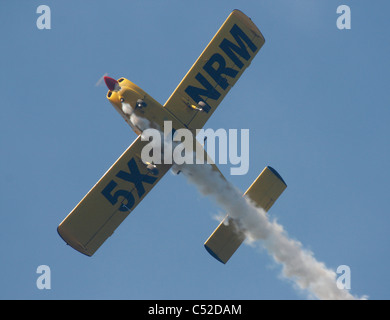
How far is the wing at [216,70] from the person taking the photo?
108 feet

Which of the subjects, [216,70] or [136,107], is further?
[216,70]

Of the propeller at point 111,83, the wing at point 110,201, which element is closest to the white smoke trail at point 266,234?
the wing at point 110,201

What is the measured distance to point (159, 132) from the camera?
3183cm

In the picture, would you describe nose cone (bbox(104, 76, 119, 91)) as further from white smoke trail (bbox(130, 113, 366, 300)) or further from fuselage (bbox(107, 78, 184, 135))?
white smoke trail (bbox(130, 113, 366, 300))

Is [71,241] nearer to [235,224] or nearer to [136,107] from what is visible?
[136,107]

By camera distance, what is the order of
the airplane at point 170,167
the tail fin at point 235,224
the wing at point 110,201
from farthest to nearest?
1. the tail fin at point 235,224
2. the wing at point 110,201
3. the airplane at point 170,167

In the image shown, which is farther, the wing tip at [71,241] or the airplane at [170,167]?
the wing tip at [71,241]

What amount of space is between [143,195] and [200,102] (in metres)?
4.86

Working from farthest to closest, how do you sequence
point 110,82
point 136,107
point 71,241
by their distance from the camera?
point 71,241, point 110,82, point 136,107

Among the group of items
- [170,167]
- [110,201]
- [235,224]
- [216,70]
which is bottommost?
[110,201]

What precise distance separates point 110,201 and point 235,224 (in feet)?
18.5

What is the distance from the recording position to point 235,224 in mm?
33625

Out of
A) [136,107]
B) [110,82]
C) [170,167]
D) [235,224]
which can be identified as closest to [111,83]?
[110,82]

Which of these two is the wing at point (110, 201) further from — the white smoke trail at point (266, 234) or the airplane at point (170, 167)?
the white smoke trail at point (266, 234)
